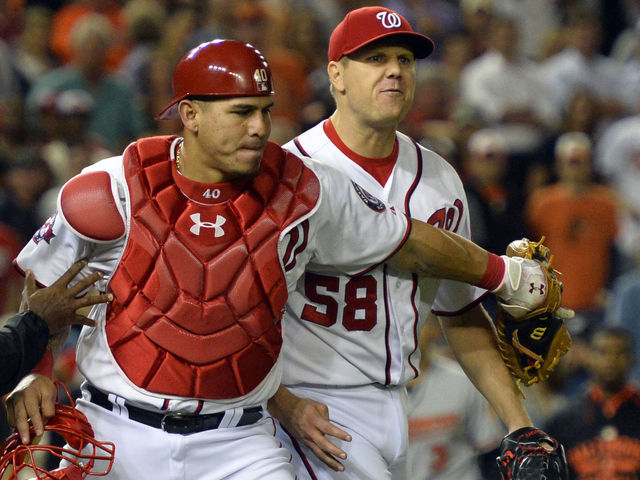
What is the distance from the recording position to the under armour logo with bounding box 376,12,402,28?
3670 millimetres

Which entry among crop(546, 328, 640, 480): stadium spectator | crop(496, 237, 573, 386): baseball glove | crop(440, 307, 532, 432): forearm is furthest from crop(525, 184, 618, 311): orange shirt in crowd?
crop(496, 237, 573, 386): baseball glove

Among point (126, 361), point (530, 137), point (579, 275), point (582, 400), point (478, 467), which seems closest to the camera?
point (126, 361)

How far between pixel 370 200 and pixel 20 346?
1139mm

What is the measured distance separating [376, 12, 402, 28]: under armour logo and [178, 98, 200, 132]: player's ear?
2.68 ft

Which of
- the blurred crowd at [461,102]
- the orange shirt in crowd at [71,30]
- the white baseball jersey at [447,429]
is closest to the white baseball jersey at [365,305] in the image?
the white baseball jersey at [447,429]

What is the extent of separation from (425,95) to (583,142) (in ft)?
4.40

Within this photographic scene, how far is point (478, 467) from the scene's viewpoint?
17.7ft

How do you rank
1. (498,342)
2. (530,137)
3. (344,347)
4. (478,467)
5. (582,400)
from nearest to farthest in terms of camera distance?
(344,347)
(498,342)
(478,467)
(582,400)
(530,137)

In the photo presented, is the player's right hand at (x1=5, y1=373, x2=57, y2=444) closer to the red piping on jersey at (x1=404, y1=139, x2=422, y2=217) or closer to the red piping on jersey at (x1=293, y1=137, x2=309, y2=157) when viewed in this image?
the red piping on jersey at (x1=293, y1=137, x2=309, y2=157)

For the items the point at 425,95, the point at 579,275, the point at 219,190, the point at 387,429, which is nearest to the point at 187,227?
the point at 219,190

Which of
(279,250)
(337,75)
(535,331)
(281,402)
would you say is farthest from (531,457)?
(337,75)

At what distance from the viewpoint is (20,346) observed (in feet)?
10.0

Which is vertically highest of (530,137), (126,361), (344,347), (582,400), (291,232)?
(291,232)

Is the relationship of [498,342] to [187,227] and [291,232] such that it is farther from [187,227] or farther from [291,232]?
[187,227]
